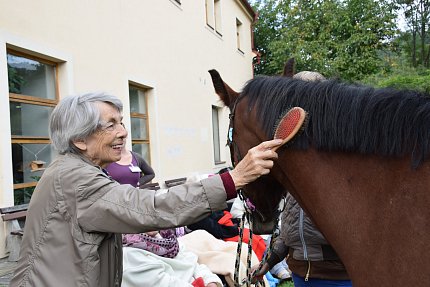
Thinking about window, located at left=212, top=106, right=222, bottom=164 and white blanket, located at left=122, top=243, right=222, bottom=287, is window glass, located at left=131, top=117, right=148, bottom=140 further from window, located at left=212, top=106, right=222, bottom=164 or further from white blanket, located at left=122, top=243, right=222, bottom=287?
window, located at left=212, top=106, right=222, bottom=164

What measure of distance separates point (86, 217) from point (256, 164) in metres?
0.66

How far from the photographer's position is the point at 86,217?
1401mm

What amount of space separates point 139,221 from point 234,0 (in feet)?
47.2

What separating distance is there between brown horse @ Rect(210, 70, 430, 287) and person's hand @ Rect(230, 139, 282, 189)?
0.11m

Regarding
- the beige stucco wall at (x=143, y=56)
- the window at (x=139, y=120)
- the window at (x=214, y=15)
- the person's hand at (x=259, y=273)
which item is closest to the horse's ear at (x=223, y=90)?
the person's hand at (x=259, y=273)

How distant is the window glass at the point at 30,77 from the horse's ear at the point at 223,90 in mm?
3261

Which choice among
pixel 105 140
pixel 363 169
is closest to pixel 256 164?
pixel 363 169

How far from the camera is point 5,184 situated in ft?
12.4

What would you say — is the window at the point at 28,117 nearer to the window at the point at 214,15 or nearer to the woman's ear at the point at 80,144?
the woman's ear at the point at 80,144

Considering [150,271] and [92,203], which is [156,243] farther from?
[92,203]

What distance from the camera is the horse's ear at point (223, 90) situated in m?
1.71

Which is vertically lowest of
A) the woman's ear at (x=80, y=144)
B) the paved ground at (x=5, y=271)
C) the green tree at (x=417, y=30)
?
the paved ground at (x=5, y=271)

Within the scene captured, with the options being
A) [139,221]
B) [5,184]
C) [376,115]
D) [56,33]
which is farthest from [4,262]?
[376,115]

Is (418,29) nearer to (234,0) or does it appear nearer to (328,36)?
(328,36)
